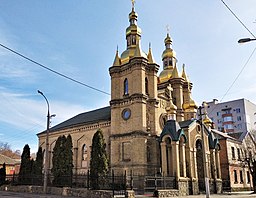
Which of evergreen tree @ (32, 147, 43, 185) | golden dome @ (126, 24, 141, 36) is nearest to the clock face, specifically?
evergreen tree @ (32, 147, 43, 185)

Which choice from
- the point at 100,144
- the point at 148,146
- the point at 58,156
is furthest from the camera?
the point at 148,146

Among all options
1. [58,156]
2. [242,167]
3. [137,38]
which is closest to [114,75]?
[137,38]

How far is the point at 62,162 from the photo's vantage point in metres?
28.8

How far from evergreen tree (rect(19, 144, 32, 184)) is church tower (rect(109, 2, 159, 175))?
9.66 m

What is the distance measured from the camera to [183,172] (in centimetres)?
2991

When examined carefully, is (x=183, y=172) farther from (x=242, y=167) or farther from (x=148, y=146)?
(x=242, y=167)

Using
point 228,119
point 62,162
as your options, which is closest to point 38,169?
point 62,162

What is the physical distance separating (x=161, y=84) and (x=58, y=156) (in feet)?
65.9

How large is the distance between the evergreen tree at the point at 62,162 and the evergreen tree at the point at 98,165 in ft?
10.3

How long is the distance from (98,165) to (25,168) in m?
13.0

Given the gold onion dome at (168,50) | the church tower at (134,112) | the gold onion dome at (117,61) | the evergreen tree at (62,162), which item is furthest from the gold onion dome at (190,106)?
the evergreen tree at (62,162)

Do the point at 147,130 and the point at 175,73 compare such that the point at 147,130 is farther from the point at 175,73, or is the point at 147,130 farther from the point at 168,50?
the point at 168,50

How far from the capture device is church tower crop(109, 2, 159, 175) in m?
32.3

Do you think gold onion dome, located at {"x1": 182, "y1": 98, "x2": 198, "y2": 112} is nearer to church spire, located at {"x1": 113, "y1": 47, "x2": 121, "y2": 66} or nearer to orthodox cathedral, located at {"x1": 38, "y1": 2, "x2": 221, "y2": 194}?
orthodox cathedral, located at {"x1": 38, "y1": 2, "x2": 221, "y2": 194}
